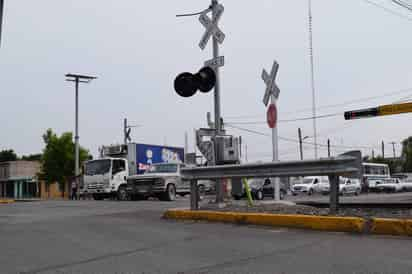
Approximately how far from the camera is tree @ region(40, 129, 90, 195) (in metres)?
50.2

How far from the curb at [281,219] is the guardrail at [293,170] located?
486mm

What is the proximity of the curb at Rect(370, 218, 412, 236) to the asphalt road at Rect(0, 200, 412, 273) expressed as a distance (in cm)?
18

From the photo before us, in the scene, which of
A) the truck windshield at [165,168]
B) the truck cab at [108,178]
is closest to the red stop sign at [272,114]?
the truck windshield at [165,168]

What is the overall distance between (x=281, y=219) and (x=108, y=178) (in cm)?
1863

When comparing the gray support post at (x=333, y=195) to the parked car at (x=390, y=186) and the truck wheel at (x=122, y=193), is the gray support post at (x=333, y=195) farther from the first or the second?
the parked car at (x=390, y=186)

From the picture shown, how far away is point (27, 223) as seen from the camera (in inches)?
409

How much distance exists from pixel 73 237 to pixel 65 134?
45.1m

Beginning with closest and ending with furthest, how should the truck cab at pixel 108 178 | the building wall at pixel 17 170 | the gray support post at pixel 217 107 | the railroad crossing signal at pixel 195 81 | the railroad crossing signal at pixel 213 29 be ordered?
the gray support post at pixel 217 107
the railroad crossing signal at pixel 195 81
the railroad crossing signal at pixel 213 29
the truck cab at pixel 108 178
the building wall at pixel 17 170

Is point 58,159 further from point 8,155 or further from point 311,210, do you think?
point 8,155

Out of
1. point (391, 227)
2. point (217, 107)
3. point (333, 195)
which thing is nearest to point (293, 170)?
point (333, 195)

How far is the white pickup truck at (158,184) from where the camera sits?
24.3 metres

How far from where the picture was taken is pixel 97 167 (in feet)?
87.9

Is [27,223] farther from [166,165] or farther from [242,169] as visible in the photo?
[166,165]

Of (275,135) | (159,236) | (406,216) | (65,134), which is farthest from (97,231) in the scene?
(65,134)
